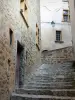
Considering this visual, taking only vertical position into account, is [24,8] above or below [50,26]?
below

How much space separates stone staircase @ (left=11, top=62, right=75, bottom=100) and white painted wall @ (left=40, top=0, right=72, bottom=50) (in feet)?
30.2

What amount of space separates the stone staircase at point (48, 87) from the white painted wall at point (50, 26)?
9.20 m

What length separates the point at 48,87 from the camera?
24.5 ft

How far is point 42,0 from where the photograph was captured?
2033 centimetres

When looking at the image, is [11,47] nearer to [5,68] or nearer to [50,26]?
[5,68]

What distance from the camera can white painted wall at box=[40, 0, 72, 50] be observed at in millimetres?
19500

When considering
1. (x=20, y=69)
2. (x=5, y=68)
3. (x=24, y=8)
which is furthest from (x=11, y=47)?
(x=24, y=8)

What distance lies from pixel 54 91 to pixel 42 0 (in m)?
14.7

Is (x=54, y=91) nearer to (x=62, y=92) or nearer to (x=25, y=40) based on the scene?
(x=62, y=92)

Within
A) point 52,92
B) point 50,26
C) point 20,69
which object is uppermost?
point 50,26

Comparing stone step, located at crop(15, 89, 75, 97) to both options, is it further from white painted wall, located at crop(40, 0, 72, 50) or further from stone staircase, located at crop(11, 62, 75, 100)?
white painted wall, located at crop(40, 0, 72, 50)

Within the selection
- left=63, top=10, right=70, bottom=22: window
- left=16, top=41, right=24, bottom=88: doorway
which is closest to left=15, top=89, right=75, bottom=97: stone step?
left=16, top=41, right=24, bottom=88: doorway

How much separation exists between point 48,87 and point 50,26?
42.3ft

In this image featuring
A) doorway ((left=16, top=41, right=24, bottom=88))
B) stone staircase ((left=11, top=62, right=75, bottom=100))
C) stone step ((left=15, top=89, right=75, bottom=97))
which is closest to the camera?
stone staircase ((left=11, top=62, right=75, bottom=100))
